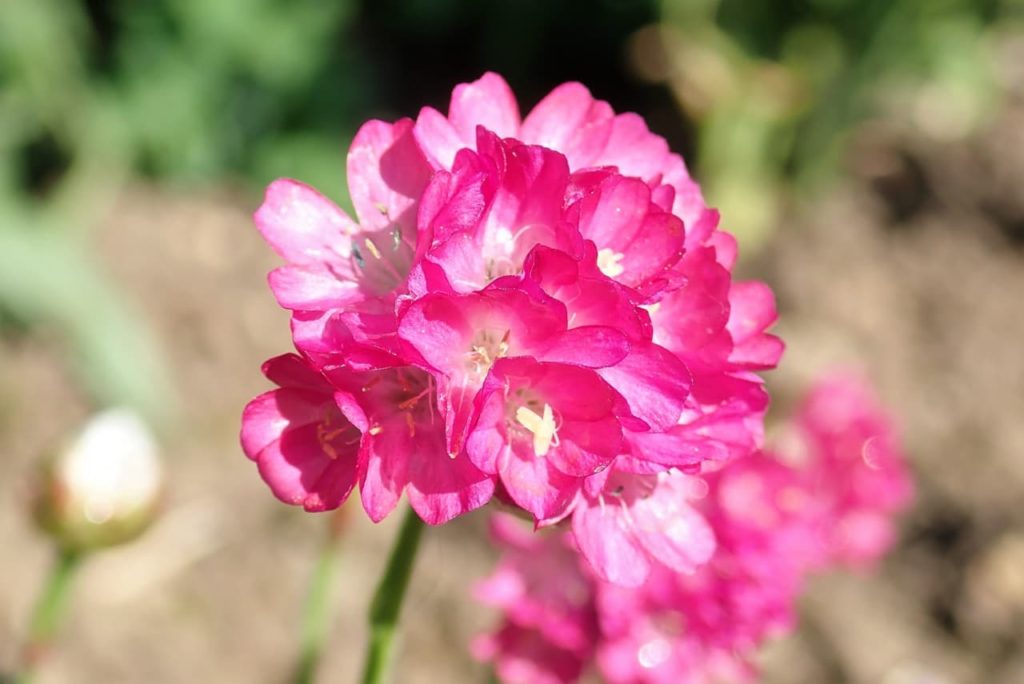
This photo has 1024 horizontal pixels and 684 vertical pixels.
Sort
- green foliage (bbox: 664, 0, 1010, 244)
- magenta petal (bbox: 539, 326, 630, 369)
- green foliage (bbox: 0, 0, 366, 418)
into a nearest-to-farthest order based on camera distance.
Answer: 1. magenta petal (bbox: 539, 326, 630, 369)
2. green foliage (bbox: 0, 0, 366, 418)
3. green foliage (bbox: 664, 0, 1010, 244)

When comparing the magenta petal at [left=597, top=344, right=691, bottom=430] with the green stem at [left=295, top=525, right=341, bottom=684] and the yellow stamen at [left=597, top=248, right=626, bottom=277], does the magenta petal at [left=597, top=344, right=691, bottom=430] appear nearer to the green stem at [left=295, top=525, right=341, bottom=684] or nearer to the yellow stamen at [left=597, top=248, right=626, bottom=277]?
the yellow stamen at [left=597, top=248, right=626, bottom=277]

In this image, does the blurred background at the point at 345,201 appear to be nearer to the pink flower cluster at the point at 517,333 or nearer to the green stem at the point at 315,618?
the green stem at the point at 315,618

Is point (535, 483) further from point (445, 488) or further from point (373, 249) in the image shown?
point (373, 249)

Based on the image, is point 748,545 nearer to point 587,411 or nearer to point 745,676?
point 745,676

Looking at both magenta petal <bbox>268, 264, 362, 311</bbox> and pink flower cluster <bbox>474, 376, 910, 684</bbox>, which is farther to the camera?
pink flower cluster <bbox>474, 376, 910, 684</bbox>

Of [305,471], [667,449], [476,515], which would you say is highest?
[667,449]

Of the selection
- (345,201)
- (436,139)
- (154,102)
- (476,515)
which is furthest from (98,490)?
(154,102)

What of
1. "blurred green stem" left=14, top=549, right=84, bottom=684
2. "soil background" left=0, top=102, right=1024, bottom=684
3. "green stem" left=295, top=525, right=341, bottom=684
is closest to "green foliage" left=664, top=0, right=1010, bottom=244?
"soil background" left=0, top=102, right=1024, bottom=684
